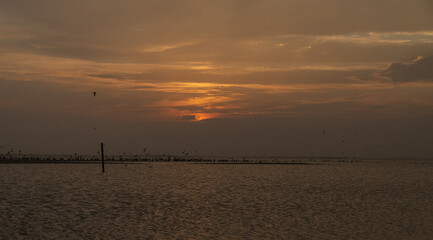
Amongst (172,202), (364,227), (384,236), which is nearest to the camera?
(384,236)

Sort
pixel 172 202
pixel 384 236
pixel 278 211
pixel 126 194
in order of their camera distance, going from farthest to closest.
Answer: pixel 126 194 < pixel 172 202 < pixel 278 211 < pixel 384 236

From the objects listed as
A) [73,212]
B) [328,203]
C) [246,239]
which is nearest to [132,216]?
[73,212]

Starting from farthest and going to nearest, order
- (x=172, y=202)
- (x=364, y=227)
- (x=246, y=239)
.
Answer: (x=172, y=202) → (x=364, y=227) → (x=246, y=239)

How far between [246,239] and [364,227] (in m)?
10.8

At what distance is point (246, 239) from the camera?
2914 centimetres

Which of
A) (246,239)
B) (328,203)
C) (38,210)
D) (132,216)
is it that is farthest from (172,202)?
(246,239)

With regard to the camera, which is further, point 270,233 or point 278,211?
point 278,211

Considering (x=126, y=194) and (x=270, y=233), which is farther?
(x=126, y=194)

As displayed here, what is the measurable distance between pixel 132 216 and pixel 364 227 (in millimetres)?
19034

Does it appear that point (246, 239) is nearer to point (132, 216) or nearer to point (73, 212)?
point (132, 216)

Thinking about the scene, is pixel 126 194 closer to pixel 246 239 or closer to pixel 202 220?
pixel 202 220

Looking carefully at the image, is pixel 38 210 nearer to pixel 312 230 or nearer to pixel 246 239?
pixel 246 239

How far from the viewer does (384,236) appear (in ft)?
102

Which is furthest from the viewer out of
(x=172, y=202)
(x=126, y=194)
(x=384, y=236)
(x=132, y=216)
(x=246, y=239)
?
(x=126, y=194)
